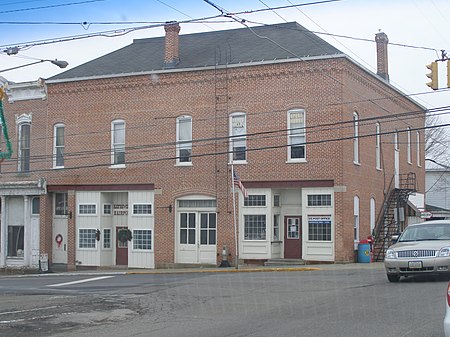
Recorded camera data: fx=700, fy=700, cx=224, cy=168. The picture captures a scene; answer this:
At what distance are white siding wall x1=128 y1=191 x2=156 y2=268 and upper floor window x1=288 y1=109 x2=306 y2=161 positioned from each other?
24.4 ft

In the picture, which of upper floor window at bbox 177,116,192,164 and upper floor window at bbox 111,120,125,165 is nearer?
upper floor window at bbox 177,116,192,164

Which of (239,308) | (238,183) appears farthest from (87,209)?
(239,308)

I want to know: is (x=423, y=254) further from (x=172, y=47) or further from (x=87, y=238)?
(x=87, y=238)

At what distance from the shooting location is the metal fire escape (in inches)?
1337

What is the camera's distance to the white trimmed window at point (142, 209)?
3409 cm

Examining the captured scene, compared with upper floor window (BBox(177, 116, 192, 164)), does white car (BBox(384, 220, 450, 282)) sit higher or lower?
lower

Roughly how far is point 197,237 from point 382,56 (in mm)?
14831

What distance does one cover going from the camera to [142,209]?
112ft

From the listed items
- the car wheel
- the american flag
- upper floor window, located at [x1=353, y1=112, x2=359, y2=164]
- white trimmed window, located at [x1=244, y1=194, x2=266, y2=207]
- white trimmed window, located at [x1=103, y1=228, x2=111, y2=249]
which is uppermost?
upper floor window, located at [x1=353, y1=112, x2=359, y2=164]

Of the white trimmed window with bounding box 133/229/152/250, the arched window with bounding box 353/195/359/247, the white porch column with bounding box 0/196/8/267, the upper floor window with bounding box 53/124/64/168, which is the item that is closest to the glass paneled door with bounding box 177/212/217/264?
the white trimmed window with bounding box 133/229/152/250

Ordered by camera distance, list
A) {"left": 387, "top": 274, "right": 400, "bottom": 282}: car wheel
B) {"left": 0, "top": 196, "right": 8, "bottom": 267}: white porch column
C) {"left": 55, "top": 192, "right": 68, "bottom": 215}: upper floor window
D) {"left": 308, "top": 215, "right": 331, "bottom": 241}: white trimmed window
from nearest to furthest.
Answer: {"left": 387, "top": 274, "right": 400, "bottom": 282}: car wheel, {"left": 308, "top": 215, "right": 331, "bottom": 241}: white trimmed window, {"left": 55, "top": 192, "right": 68, "bottom": 215}: upper floor window, {"left": 0, "top": 196, "right": 8, "bottom": 267}: white porch column

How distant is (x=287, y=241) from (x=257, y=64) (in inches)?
320

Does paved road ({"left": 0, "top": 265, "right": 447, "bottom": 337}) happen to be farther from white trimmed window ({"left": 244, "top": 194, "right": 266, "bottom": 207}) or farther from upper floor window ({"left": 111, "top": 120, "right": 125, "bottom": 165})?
upper floor window ({"left": 111, "top": 120, "right": 125, "bottom": 165})

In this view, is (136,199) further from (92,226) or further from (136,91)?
(136,91)
